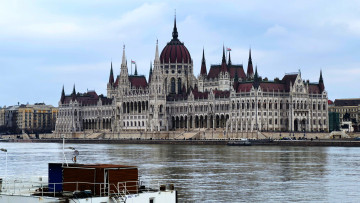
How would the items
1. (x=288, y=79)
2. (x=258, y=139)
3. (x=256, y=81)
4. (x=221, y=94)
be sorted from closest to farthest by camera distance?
(x=258, y=139), (x=256, y=81), (x=288, y=79), (x=221, y=94)

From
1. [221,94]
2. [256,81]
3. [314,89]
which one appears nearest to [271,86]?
[256,81]

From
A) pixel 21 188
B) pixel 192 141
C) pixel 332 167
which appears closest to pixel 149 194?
pixel 21 188

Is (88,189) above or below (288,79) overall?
below

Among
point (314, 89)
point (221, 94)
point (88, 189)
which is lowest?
point (88, 189)

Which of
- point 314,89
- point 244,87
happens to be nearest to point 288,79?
point 314,89

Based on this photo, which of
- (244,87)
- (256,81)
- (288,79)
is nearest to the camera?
(256,81)

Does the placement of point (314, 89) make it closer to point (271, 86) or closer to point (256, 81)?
point (271, 86)

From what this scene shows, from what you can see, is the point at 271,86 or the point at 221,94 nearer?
the point at 271,86

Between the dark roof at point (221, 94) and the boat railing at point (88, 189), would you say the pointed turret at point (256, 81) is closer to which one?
the dark roof at point (221, 94)

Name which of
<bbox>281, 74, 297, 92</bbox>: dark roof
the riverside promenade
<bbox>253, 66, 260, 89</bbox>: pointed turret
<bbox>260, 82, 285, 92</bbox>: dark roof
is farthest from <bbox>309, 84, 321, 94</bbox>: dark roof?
the riverside promenade

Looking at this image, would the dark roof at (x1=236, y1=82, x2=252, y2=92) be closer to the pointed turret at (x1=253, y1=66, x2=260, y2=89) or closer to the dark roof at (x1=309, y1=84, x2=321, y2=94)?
the pointed turret at (x1=253, y1=66, x2=260, y2=89)

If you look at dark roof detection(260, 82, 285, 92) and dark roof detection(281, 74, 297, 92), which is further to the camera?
dark roof detection(281, 74, 297, 92)

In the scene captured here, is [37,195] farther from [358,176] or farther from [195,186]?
[358,176]

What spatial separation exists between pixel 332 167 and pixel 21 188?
47561 millimetres
